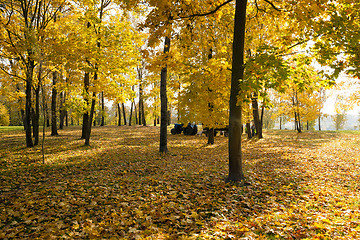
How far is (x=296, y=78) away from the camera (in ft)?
18.5

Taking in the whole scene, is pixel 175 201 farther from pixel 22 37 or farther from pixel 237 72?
pixel 22 37

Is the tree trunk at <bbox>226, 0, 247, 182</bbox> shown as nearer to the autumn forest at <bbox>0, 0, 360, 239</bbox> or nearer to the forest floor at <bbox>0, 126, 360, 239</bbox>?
the autumn forest at <bbox>0, 0, 360, 239</bbox>

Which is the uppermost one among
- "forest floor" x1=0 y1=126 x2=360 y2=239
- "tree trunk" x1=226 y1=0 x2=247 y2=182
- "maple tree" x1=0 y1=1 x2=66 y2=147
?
"maple tree" x1=0 y1=1 x2=66 y2=147

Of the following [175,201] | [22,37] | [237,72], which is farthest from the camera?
[22,37]

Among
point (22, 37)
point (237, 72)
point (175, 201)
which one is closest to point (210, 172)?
point (175, 201)

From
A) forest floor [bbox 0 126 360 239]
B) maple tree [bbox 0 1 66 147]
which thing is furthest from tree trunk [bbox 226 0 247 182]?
maple tree [bbox 0 1 66 147]

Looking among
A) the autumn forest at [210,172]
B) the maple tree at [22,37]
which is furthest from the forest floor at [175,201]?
the maple tree at [22,37]

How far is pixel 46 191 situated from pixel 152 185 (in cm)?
287

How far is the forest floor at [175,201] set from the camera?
141 inches

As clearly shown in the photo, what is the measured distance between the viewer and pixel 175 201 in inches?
194

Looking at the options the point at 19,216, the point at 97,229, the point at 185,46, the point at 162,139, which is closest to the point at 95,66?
the point at 162,139

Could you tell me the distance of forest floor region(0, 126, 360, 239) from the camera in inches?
141

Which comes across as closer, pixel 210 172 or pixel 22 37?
pixel 210 172

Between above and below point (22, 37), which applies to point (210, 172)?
below
